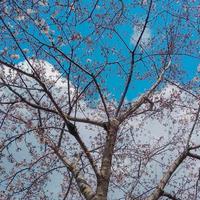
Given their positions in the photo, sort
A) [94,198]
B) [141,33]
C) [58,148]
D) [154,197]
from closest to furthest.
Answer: [94,198] → [154,197] → [58,148] → [141,33]

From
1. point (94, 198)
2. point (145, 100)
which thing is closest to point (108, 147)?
point (94, 198)

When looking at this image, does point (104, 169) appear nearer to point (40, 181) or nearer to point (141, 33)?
point (40, 181)

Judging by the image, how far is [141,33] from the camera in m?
10.8

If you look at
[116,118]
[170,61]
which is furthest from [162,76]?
[116,118]

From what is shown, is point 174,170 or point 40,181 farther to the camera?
point 40,181

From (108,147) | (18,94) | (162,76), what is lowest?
(108,147)

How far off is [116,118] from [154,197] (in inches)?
79.9

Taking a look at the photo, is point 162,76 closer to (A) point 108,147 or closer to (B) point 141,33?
(B) point 141,33

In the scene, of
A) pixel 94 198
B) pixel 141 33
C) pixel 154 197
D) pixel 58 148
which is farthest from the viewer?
pixel 141 33

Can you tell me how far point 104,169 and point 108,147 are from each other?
58cm

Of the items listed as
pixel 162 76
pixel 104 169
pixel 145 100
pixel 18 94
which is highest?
pixel 162 76

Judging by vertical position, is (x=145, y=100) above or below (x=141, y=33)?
below

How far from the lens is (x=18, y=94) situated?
962 cm

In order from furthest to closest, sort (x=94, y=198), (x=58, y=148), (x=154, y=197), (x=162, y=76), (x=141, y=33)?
(x=162, y=76) < (x=141, y=33) < (x=58, y=148) < (x=154, y=197) < (x=94, y=198)
